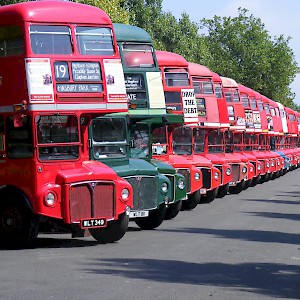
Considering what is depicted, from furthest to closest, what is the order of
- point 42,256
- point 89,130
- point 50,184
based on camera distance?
1. point 89,130
2. point 50,184
3. point 42,256

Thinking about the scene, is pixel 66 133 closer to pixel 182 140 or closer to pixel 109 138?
pixel 109 138

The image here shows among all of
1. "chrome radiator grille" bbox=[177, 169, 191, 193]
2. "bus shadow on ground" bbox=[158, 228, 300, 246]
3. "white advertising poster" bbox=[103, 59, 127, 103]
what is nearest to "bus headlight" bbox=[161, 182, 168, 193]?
"bus shadow on ground" bbox=[158, 228, 300, 246]

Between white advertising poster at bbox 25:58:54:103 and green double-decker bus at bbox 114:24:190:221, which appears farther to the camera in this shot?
green double-decker bus at bbox 114:24:190:221

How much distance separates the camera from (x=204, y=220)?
2320cm

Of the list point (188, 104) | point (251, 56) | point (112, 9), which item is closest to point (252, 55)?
point (251, 56)

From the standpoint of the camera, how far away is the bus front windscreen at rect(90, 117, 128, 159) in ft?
61.2

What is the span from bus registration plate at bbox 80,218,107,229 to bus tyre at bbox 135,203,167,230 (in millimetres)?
3552

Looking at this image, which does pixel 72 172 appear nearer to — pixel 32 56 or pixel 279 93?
pixel 32 56

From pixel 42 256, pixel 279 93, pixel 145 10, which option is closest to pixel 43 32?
pixel 42 256

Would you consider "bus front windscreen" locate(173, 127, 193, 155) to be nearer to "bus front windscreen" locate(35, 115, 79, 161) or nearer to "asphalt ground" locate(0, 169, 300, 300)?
"asphalt ground" locate(0, 169, 300, 300)

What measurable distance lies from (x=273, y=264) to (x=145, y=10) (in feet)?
211

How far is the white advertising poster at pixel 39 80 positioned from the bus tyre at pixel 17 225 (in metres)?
1.67

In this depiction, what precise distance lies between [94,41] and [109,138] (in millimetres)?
2037

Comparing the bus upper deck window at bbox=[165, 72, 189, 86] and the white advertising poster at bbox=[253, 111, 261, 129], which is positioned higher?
the bus upper deck window at bbox=[165, 72, 189, 86]
